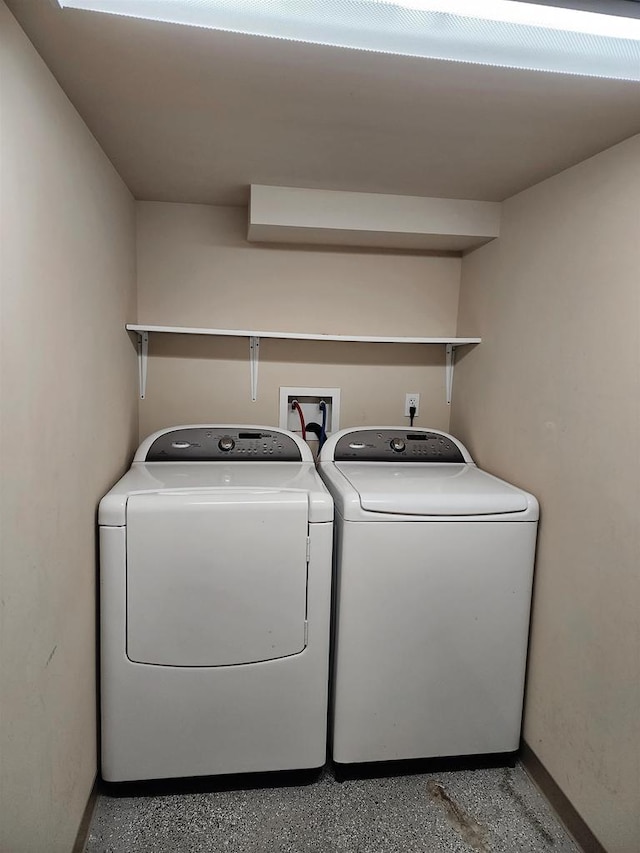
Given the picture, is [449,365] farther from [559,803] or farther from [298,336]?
[559,803]

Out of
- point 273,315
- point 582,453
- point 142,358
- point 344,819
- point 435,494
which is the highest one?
point 273,315

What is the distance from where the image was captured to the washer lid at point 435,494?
5.63 ft

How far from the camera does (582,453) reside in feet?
5.32

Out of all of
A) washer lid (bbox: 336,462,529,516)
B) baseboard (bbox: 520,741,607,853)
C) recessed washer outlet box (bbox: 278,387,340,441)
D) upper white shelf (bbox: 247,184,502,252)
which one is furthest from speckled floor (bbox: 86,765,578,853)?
upper white shelf (bbox: 247,184,502,252)

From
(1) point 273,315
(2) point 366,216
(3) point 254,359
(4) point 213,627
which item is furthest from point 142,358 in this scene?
(4) point 213,627

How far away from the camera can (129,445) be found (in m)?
2.15

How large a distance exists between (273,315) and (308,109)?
113cm

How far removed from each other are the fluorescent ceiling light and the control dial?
1436 mm

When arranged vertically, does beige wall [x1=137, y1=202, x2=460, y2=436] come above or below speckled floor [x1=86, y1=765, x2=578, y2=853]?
above

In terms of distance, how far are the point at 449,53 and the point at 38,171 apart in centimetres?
90

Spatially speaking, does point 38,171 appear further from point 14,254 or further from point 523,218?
point 523,218

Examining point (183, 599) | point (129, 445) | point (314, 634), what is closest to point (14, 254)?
point (183, 599)

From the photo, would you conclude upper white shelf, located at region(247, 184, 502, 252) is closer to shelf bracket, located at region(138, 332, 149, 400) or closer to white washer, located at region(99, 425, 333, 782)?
shelf bracket, located at region(138, 332, 149, 400)

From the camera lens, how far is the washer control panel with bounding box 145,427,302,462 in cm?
212
